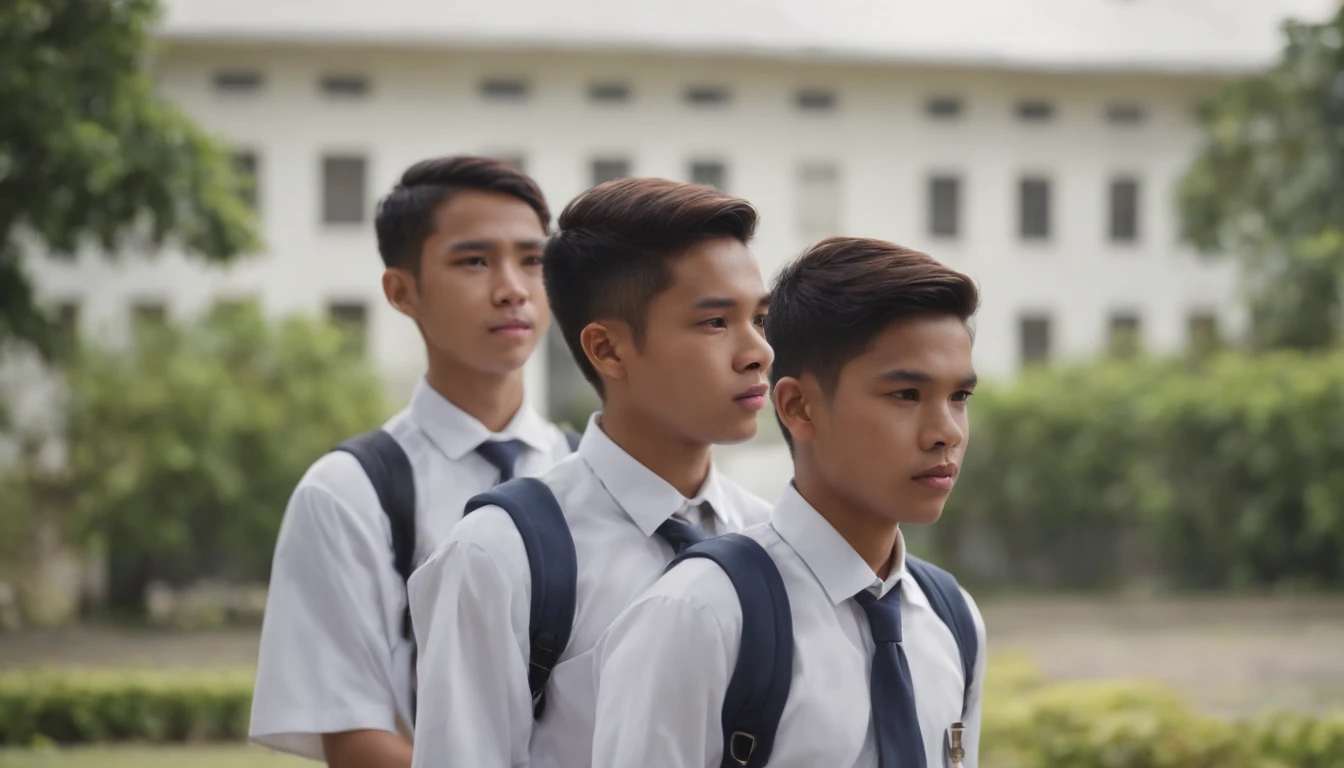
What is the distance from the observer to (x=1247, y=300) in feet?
81.1

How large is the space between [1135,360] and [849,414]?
29066mm

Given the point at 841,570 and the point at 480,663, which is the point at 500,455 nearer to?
the point at 480,663

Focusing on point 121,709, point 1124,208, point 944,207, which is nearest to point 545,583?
point 121,709

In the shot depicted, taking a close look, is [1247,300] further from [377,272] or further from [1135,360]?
[377,272]

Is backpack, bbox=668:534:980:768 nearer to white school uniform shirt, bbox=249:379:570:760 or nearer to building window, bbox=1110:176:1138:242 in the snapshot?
white school uniform shirt, bbox=249:379:570:760

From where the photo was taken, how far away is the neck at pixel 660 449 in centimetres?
299

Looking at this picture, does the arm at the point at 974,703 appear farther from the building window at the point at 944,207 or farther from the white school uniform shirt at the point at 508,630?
the building window at the point at 944,207

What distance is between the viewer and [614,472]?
3.01 metres

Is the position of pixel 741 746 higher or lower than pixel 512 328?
lower

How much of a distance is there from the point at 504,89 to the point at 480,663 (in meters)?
33.7

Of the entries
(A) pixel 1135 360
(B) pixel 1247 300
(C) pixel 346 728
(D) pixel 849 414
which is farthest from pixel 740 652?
(A) pixel 1135 360

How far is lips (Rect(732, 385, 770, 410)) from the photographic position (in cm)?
281

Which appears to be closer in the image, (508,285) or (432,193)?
(508,285)

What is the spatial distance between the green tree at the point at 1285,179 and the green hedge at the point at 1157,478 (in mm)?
5162
